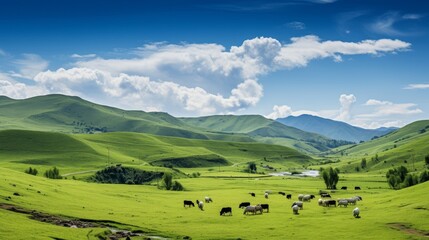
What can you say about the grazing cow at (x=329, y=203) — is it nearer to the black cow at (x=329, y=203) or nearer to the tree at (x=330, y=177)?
the black cow at (x=329, y=203)

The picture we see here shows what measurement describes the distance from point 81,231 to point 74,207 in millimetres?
20328

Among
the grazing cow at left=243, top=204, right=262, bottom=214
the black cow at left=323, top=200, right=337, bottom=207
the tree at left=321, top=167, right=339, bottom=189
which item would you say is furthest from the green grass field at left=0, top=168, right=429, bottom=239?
the tree at left=321, top=167, right=339, bottom=189

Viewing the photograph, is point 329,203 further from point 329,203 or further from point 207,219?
point 207,219

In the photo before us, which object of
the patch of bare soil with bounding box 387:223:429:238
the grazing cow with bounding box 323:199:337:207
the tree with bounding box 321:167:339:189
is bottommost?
the patch of bare soil with bounding box 387:223:429:238

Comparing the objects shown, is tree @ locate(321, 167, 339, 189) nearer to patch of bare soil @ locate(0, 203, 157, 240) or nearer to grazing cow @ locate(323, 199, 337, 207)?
grazing cow @ locate(323, 199, 337, 207)

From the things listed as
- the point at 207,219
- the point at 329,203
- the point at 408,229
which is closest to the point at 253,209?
the point at 207,219

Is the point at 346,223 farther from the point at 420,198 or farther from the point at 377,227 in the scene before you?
the point at 420,198

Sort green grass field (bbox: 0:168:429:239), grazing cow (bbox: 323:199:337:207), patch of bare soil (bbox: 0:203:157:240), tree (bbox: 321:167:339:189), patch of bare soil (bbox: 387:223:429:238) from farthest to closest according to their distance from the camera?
1. tree (bbox: 321:167:339:189)
2. grazing cow (bbox: 323:199:337:207)
3. patch of bare soil (bbox: 0:203:157:240)
4. patch of bare soil (bbox: 387:223:429:238)
5. green grass field (bbox: 0:168:429:239)

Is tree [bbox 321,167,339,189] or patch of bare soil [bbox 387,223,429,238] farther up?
tree [bbox 321,167,339,189]

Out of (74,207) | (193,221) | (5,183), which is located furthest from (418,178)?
(5,183)

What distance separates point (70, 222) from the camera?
206 feet

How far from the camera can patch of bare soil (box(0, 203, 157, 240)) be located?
60312 millimetres

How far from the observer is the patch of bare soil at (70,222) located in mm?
60312

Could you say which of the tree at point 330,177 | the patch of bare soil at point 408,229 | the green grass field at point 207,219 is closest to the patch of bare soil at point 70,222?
the green grass field at point 207,219
